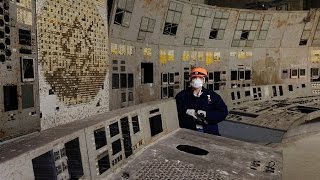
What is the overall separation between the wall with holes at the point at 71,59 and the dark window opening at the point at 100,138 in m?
2.18

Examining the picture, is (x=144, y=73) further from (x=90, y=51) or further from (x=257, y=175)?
(x=257, y=175)

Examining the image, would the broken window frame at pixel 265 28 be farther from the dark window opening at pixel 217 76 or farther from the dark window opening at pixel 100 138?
the dark window opening at pixel 100 138

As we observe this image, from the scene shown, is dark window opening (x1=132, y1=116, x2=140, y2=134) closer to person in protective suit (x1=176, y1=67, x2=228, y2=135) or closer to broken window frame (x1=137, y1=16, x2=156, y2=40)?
person in protective suit (x1=176, y1=67, x2=228, y2=135)

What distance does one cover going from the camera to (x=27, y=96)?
3.65 metres

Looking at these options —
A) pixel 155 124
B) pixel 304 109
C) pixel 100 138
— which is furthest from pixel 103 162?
pixel 304 109

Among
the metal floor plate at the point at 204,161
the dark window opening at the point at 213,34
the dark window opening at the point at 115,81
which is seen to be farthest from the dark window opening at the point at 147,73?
the metal floor plate at the point at 204,161

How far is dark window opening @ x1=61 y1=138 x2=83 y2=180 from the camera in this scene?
1595 millimetres

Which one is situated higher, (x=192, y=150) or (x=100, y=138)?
(x=100, y=138)

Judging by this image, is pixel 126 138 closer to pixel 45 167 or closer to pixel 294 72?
pixel 45 167

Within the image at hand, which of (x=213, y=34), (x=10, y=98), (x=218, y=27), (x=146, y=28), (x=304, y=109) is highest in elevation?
(x=218, y=27)

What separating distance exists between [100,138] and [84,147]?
22 centimetres

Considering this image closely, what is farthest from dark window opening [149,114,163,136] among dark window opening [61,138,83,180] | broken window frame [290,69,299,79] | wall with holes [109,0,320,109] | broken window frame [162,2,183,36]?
broken window frame [290,69,299,79]

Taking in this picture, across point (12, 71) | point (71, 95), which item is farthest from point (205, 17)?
point (12, 71)

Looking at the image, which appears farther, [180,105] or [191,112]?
[180,105]
